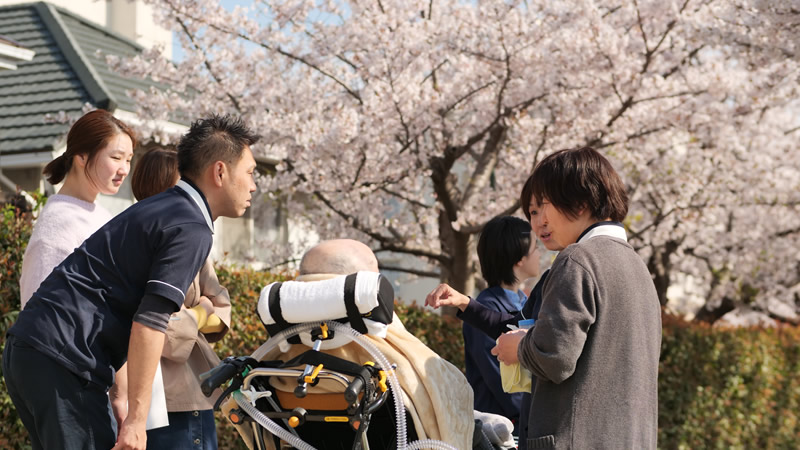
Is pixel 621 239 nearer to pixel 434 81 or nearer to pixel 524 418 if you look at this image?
pixel 524 418

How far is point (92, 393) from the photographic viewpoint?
2.53 meters

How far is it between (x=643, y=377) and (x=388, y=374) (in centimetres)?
76

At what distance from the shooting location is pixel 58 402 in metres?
2.47

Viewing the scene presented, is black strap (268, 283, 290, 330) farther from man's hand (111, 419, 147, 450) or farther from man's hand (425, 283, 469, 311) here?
man's hand (425, 283, 469, 311)

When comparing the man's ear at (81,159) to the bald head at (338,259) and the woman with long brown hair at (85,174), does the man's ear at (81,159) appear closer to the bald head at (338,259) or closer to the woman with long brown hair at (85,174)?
the woman with long brown hair at (85,174)

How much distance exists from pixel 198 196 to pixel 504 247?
5.08ft

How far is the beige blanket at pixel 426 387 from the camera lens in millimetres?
2674

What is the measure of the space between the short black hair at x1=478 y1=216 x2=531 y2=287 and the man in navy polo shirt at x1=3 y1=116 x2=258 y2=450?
5.21 feet

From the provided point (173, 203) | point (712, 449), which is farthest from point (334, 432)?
point (712, 449)

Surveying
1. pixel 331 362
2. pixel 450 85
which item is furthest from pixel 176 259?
pixel 450 85

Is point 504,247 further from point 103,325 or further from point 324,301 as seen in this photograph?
point 103,325

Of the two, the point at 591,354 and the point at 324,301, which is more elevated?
the point at 324,301

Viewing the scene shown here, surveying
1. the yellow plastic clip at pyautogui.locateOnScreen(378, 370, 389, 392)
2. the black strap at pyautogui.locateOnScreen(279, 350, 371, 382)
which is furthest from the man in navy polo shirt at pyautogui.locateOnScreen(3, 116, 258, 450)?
the yellow plastic clip at pyautogui.locateOnScreen(378, 370, 389, 392)

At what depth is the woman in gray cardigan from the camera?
2.42m
